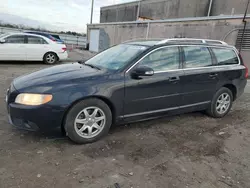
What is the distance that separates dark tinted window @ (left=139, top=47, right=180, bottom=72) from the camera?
10.8 feet

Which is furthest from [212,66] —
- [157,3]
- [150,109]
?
[157,3]

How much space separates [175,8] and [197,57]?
19.6 metres

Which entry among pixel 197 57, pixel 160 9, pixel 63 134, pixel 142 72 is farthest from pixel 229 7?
pixel 63 134

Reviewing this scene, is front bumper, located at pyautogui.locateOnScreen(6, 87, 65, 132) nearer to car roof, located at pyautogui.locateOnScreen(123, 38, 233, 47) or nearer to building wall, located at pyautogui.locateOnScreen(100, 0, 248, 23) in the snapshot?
car roof, located at pyautogui.locateOnScreen(123, 38, 233, 47)

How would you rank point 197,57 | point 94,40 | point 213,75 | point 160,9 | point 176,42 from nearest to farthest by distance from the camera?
point 176,42
point 197,57
point 213,75
point 94,40
point 160,9

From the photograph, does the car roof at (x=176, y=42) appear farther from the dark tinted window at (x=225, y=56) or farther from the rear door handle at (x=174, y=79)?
the rear door handle at (x=174, y=79)

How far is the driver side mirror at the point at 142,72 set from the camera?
9.80ft

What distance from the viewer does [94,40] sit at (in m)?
21.0

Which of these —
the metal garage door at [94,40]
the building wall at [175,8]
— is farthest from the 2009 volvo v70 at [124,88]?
the metal garage door at [94,40]

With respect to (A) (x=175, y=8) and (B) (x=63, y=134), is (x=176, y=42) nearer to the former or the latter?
(B) (x=63, y=134)

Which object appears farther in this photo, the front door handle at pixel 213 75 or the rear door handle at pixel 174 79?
the front door handle at pixel 213 75

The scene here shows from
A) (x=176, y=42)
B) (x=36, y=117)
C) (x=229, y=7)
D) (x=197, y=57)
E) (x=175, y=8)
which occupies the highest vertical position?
(x=175, y=8)

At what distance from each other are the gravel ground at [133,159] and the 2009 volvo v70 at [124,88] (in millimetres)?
296

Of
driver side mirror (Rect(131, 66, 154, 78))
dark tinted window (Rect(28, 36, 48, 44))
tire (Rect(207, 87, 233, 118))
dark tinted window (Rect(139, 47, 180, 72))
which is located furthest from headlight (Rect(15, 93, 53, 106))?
dark tinted window (Rect(28, 36, 48, 44))
